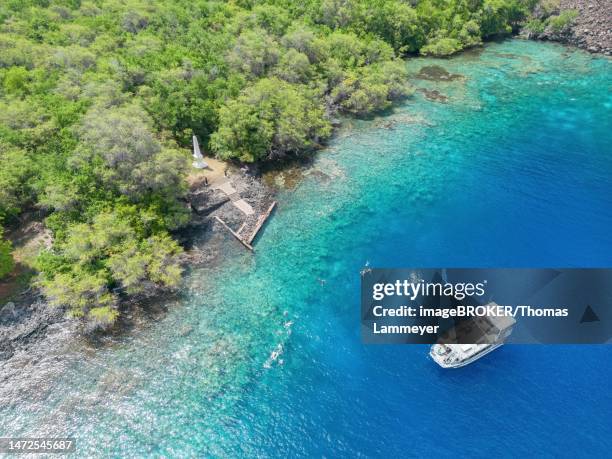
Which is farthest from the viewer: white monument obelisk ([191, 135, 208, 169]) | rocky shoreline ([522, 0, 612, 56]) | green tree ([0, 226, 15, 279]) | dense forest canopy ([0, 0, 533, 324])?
rocky shoreline ([522, 0, 612, 56])

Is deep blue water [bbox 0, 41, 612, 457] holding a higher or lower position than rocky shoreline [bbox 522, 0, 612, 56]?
lower

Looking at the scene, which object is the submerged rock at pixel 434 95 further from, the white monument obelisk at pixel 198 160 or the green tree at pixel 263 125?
the white monument obelisk at pixel 198 160

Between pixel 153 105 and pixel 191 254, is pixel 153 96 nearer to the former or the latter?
pixel 153 105

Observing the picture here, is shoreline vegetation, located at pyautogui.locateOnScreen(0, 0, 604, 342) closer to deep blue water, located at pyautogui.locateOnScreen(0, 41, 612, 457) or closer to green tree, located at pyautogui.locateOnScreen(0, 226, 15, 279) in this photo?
green tree, located at pyautogui.locateOnScreen(0, 226, 15, 279)

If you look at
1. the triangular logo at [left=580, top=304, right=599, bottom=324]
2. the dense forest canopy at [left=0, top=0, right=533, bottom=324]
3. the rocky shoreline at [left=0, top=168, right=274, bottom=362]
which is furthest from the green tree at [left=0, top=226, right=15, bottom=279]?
the triangular logo at [left=580, top=304, right=599, bottom=324]

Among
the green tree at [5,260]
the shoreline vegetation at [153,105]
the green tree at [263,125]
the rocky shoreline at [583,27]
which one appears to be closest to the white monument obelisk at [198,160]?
the shoreline vegetation at [153,105]

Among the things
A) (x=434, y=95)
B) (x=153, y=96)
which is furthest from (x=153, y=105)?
(x=434, y=95)
